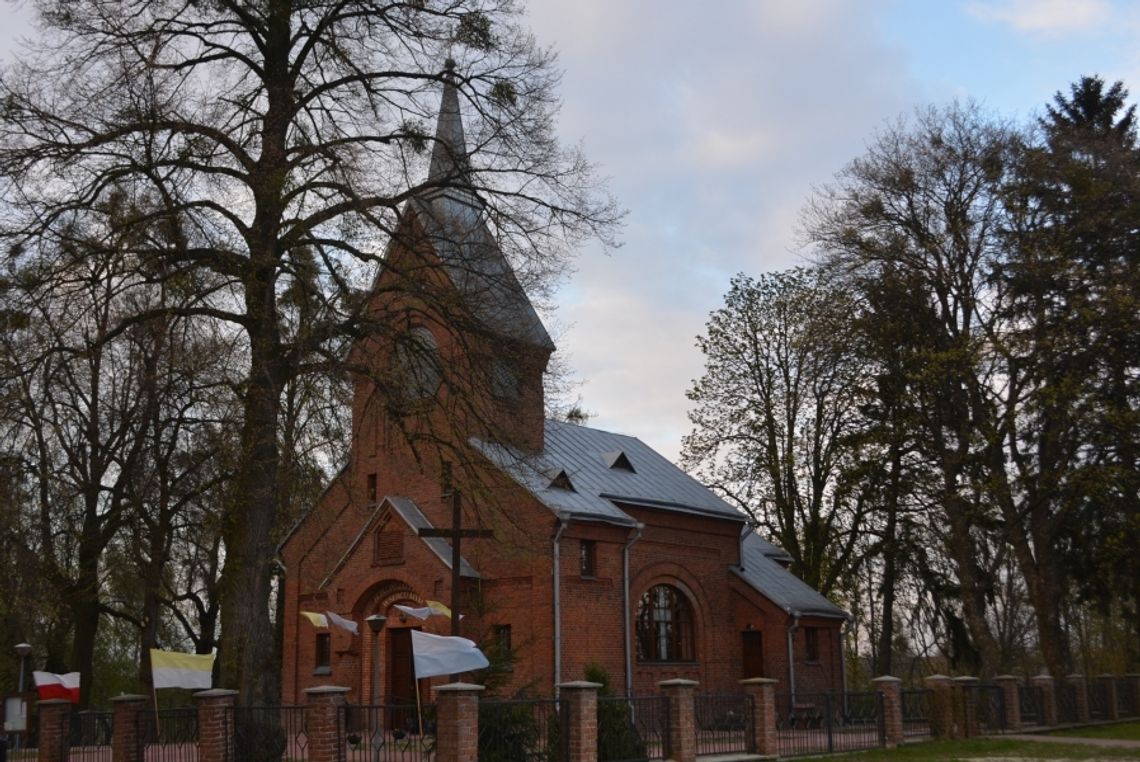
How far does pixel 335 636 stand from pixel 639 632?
7417 mm

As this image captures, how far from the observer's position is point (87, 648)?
94.7 ft

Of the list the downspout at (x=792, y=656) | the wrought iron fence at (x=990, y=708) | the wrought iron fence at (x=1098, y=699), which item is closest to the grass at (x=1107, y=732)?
the wrought iron fence at (x=1098, y=699)

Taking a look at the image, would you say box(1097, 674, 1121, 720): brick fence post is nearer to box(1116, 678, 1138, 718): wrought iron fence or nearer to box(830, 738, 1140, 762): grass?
box(1116, 678, 1138, 718): wrought iron fence

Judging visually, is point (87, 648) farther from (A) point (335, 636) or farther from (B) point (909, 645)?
(B) point (909, 645)

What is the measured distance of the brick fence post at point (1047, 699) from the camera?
27.3 meters

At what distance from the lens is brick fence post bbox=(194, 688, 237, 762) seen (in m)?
16.2

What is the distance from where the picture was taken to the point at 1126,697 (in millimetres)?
30875

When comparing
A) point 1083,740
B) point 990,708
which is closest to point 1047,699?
point 990,708

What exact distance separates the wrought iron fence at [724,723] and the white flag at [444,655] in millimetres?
4546

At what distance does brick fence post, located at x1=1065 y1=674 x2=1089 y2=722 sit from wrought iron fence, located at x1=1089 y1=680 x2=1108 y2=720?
2.40ft

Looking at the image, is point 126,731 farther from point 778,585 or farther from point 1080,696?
point 1080,696


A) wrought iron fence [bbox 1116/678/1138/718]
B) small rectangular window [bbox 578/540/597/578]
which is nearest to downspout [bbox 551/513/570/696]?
small rectangular window [bbox 578/540/597/578]

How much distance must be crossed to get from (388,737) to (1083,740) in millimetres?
14570

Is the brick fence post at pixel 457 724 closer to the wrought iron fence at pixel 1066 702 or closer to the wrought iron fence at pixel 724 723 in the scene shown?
the wrought iron fence at pixel 724 723
